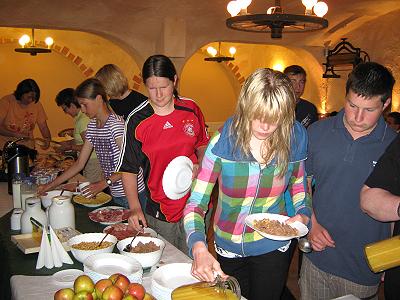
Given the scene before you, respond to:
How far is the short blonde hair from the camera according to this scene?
10.4ft

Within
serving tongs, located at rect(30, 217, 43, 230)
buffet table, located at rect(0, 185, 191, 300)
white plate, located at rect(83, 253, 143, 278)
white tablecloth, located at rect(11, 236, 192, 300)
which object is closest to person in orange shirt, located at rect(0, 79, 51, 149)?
buffet table, located at rect(0, 185, 191, 300)

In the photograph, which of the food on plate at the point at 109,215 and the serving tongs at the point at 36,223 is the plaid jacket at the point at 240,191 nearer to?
the food on plate at the point at 109,215

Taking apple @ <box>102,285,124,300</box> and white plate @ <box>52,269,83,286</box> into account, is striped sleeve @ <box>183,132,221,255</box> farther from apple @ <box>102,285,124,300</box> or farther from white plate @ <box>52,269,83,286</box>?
white plate @ <box>52,269,83,286</box>

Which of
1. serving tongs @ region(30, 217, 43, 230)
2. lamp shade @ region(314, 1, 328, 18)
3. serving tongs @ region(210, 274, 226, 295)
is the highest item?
lamp shade @ region(314, 1, 328, 18)

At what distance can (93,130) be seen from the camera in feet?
8.93

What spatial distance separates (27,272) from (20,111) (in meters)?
3.44

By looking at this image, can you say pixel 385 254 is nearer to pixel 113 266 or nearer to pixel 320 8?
pixel 113 266

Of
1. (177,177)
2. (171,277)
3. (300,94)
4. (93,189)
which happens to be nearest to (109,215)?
(93,189)

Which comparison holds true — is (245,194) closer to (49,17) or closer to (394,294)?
(394,294)

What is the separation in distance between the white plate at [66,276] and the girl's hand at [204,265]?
52 cm

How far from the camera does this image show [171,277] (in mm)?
1536

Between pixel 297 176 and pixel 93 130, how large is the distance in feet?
4.76

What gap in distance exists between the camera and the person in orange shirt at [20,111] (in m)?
4.57

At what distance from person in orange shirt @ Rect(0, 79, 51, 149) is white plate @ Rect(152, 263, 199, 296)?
11.7 feet
